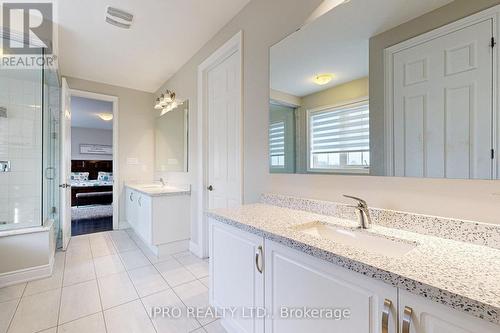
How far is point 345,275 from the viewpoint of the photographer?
0.80m

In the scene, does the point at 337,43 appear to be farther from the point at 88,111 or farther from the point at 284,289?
the point at 88,111

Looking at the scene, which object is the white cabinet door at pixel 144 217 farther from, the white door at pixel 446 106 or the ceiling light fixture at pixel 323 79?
the white door at pixel 446 106

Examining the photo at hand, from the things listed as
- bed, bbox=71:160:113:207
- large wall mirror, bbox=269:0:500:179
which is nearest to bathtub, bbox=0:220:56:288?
large wall mirror, bbox=269:0:500:179

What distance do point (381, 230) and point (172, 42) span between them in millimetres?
2873

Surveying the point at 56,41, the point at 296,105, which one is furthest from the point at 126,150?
the point at 296,105

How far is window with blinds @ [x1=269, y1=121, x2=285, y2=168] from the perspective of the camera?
68.8 inches

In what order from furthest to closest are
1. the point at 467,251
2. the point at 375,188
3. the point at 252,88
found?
the point at 252,88
the point at 375,188
the point at 467,251

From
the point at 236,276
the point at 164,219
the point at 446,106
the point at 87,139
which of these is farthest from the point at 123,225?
the point at 87,139

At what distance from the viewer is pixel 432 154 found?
3.34 feet

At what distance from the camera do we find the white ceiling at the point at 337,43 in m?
1.13

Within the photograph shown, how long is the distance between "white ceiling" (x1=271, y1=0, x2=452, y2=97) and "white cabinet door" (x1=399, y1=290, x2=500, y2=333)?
1.10 metres

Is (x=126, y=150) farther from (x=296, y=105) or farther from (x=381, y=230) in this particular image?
(x=381, y=230)

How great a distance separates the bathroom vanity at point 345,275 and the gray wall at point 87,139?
28.2 feet

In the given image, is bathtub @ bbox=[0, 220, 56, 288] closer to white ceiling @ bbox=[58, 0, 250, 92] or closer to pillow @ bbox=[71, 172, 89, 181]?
white ceiling @ bbox=[58, 0, 250, 92]
